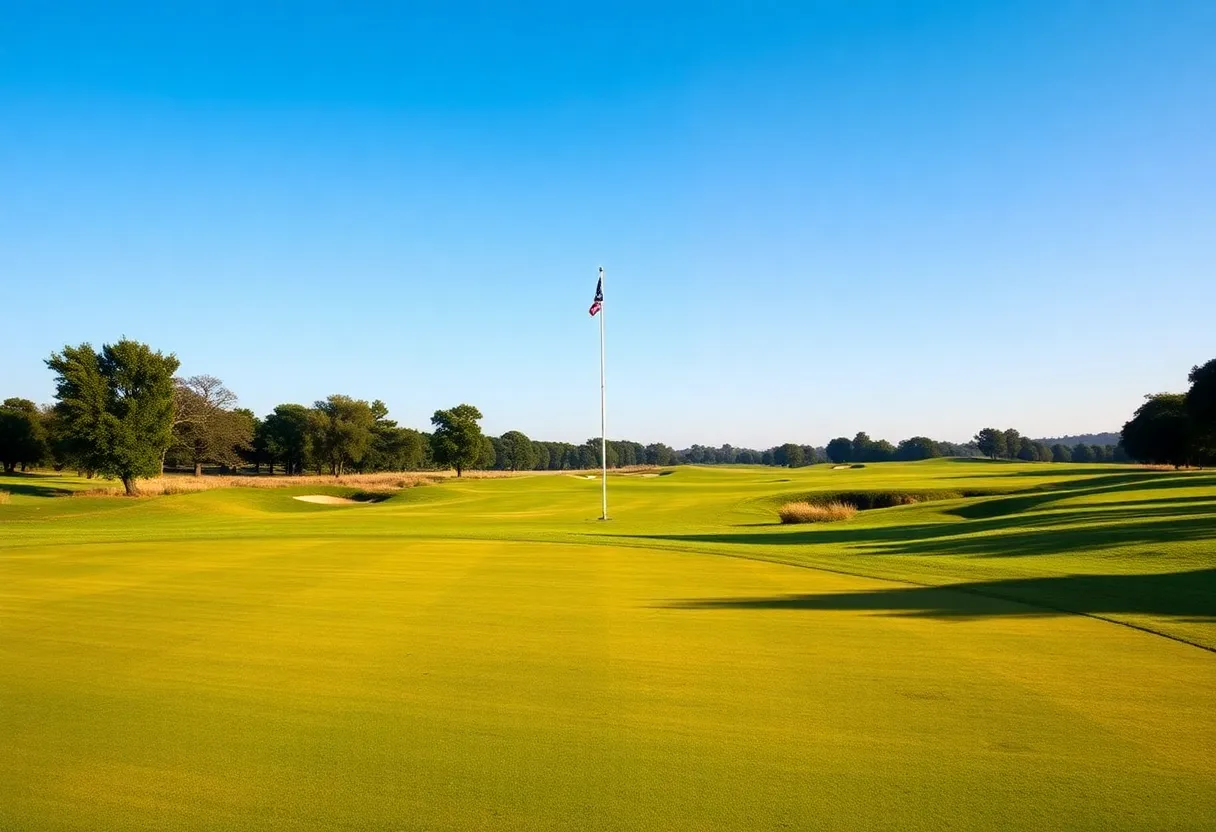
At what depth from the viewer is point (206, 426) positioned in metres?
72.1

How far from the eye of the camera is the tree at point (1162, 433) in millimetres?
67625

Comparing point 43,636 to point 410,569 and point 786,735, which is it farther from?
point 786,735

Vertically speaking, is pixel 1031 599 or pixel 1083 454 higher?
pixel 1083 454

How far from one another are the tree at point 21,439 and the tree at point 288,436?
2292cm

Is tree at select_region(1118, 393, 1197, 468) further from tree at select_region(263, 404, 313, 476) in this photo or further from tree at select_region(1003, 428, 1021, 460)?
tree at select_region(1003, 428, 1021, 460)

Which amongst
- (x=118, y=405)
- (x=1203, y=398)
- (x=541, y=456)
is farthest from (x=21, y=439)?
(x=541, y=456)

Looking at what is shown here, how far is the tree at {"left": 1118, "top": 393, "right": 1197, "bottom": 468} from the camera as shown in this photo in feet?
222

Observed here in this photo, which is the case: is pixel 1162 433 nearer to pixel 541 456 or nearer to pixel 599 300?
pixel 599 300

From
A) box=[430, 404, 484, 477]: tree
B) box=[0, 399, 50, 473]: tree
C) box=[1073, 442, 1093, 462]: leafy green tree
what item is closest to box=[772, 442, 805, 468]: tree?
box=[1073, 442, 1093, 462]: leafy green tree

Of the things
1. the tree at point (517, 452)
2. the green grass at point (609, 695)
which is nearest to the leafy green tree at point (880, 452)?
the tree at point (517, 452)

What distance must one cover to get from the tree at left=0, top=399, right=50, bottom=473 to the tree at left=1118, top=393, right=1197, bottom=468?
99516 millimetres

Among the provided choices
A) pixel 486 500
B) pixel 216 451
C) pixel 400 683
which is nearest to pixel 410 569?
pixel 400 683

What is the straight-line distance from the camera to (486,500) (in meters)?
51.0

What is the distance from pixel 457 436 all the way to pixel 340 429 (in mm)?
12837
